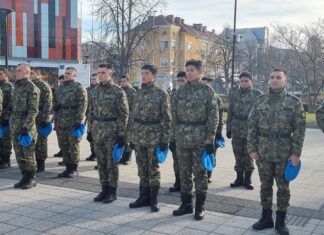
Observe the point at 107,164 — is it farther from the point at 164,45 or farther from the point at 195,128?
the point at 164,45

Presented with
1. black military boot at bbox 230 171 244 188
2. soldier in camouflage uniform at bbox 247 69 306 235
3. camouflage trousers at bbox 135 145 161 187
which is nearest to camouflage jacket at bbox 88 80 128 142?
camouflage trousers at bbox 135 145 161 187

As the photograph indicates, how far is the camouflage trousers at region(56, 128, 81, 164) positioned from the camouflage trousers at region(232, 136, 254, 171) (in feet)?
9.65

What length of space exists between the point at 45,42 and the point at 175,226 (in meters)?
36.9

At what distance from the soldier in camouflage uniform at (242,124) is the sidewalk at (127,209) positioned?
0.99ft

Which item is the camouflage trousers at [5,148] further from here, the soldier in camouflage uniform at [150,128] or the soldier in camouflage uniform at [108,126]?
the soldier in camouflage uniform at [150,128]

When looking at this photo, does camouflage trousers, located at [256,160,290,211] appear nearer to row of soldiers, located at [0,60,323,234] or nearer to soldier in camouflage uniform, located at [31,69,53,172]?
row of soldiers, located at [0,60,323,234]

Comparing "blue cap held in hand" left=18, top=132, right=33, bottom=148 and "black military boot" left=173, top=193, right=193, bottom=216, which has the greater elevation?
"blue cap held in hand" left=18, top=132, right=33, bottom=148

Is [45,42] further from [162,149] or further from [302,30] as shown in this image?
[162,149]

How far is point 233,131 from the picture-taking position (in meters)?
7.35

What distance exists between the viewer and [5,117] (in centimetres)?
851

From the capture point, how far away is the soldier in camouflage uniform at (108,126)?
614 cm

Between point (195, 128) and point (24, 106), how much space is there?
320 cm

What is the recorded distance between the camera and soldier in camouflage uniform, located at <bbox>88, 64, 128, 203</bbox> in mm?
6137

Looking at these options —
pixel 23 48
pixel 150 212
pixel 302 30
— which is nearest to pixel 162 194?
pixel 150 212
